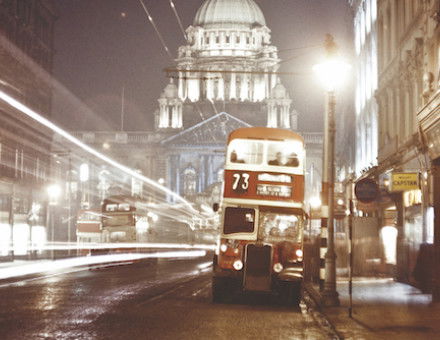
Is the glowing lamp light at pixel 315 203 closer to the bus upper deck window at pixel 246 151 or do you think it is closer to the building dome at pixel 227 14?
the bus upper deck window at pixel 246 151

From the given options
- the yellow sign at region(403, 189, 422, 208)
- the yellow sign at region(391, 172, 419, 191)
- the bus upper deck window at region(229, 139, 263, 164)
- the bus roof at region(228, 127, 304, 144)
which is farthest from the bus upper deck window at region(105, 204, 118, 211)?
the bus upper deck window at region(229, 139, 263, 164)

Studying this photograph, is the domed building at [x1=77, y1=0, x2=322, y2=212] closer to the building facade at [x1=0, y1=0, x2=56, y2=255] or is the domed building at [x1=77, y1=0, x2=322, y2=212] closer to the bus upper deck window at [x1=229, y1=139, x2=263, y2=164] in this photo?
the building facade at [x1=0, y1=0, x2=56, y2=255]

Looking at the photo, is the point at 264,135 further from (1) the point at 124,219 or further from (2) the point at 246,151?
(1) the point at 124,219

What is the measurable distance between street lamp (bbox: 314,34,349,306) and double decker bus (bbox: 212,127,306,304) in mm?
828

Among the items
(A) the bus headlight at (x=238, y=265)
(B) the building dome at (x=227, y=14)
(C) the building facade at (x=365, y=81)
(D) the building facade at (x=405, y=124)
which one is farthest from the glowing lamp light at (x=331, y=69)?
(B) the building dome at (x=227, y=14)

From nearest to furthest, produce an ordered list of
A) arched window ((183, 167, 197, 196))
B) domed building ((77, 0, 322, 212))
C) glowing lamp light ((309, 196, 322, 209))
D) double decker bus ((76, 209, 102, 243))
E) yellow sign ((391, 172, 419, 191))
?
yellow sign ((391, 172, 419, 191)) < glowing lamp light ((309, 196, 322, 209)) < double decker bus ((76, 209, 102, 243)) < domed building ((77, 0, 322, 212)) < arched window ((183, 167, 197, 196))

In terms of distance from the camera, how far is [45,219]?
6069 centimetres

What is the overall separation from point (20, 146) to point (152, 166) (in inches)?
2281

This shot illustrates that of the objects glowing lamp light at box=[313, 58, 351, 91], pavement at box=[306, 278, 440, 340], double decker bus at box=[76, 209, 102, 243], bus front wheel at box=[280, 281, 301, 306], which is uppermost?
glowing lamp light at box=[313, 58, 351, 91]

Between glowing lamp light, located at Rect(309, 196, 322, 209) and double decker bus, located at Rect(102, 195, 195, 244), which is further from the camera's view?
double decker bus, located at Rect(102, 195, 195, 244)

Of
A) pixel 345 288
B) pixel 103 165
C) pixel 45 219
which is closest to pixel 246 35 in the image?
pixel 103 165

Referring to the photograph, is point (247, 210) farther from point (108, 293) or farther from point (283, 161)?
point (108, 293)

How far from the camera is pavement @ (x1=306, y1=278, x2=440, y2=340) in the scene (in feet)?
43.8

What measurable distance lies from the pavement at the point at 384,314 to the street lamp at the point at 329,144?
2.94 ft
